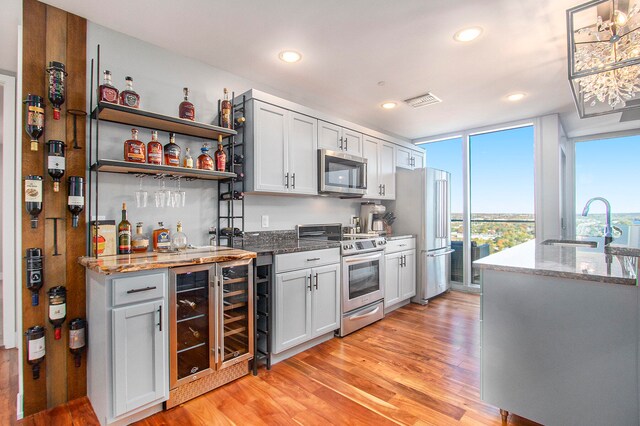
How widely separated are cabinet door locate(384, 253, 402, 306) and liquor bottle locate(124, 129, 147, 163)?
9.00 ft

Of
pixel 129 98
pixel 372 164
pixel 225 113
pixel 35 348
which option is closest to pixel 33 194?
pixel 129 98

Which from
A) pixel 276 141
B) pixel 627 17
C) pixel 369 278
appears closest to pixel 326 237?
pixel 369 278

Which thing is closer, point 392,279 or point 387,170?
point 392,279

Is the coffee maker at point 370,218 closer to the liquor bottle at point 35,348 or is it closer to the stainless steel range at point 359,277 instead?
the stainless steel range at point 359,277

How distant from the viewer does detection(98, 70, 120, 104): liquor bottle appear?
6.48ft

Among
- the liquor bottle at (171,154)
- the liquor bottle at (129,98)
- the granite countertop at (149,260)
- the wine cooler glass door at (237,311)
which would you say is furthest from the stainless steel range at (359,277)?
the liquor bottle at (129,98)

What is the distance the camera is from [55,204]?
199cm

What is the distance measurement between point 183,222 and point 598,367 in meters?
2.80

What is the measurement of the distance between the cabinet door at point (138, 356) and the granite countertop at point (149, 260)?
0.76 ft

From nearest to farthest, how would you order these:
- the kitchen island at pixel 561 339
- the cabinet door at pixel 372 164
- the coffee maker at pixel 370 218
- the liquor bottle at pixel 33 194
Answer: the kitchen island at pixel 561 339 < the liquor bottle at pixel 33 194 < the cabinet door at pixel 372 164 < the coffee maker at pixel 370 218

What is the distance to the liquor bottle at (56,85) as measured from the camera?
192 centimetres

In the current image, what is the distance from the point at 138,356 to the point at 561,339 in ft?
7.59

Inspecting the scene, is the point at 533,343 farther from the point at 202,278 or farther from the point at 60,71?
the point at 60,71

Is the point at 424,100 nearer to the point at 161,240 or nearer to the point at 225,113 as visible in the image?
the point at 225,113
